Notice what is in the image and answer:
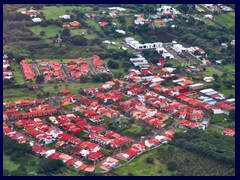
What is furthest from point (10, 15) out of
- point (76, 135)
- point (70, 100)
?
point (76, 135)

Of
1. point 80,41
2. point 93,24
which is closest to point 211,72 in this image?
point 80,41

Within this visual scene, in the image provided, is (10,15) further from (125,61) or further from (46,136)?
(46,136)

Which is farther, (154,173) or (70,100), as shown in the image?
(70,100)

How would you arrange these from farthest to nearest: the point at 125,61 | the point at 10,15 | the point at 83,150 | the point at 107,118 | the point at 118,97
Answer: the point at 10,15 < the point at 125,61 < the point at 118,97 < the point at 107,118 < the point at 83,150

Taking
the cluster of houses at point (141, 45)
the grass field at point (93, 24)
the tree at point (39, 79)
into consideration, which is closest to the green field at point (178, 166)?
the tree at point (39, 79)

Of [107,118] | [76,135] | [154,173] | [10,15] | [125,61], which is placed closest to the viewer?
[154,173]

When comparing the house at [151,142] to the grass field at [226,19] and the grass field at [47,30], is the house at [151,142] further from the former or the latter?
the grass field at [226,19]
